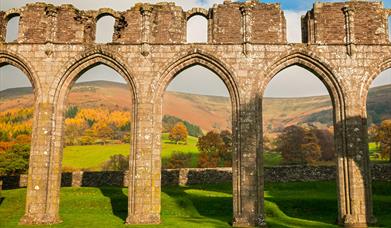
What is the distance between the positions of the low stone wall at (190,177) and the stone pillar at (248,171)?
10.3 metres

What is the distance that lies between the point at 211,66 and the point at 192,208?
6.50 meters

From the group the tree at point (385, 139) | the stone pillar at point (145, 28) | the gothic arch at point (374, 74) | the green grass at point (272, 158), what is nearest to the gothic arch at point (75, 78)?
the stone pillar at point (145, 28)

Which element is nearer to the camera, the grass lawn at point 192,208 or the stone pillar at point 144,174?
the stone pillar at point 144,174

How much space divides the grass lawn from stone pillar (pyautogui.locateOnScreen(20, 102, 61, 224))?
0.70m

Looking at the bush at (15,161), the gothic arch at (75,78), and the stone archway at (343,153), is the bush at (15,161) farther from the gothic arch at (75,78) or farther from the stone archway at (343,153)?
the stone archway at (343,153)

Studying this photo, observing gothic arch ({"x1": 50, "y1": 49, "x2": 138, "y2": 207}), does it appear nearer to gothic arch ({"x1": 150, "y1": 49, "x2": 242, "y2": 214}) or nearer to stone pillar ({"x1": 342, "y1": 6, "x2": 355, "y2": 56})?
gothic arch ({"x1": 150, "y1": 49, "x2": 242, "y2": 214})

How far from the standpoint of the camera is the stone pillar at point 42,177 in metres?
12.7

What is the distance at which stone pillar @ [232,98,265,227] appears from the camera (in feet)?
40.9

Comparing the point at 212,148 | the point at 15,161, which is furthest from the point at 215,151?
the point at 15,161

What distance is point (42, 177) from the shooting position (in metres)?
12.9

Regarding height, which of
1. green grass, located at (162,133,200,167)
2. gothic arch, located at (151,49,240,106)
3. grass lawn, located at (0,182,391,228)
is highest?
gothic arch, located at (151,49,240,106)

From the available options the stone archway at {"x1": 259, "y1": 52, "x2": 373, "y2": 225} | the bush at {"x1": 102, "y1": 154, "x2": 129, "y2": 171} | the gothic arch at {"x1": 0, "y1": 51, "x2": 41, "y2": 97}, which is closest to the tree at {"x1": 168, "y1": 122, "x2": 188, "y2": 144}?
the bush at {"x1": 102, "y1": 154, "x2": 129, "y2": 171}

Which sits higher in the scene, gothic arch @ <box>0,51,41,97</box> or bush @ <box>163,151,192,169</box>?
gothic arch @ <box>0,51,41,97</box>

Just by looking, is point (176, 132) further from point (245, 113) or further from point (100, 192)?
point (245, 113)
